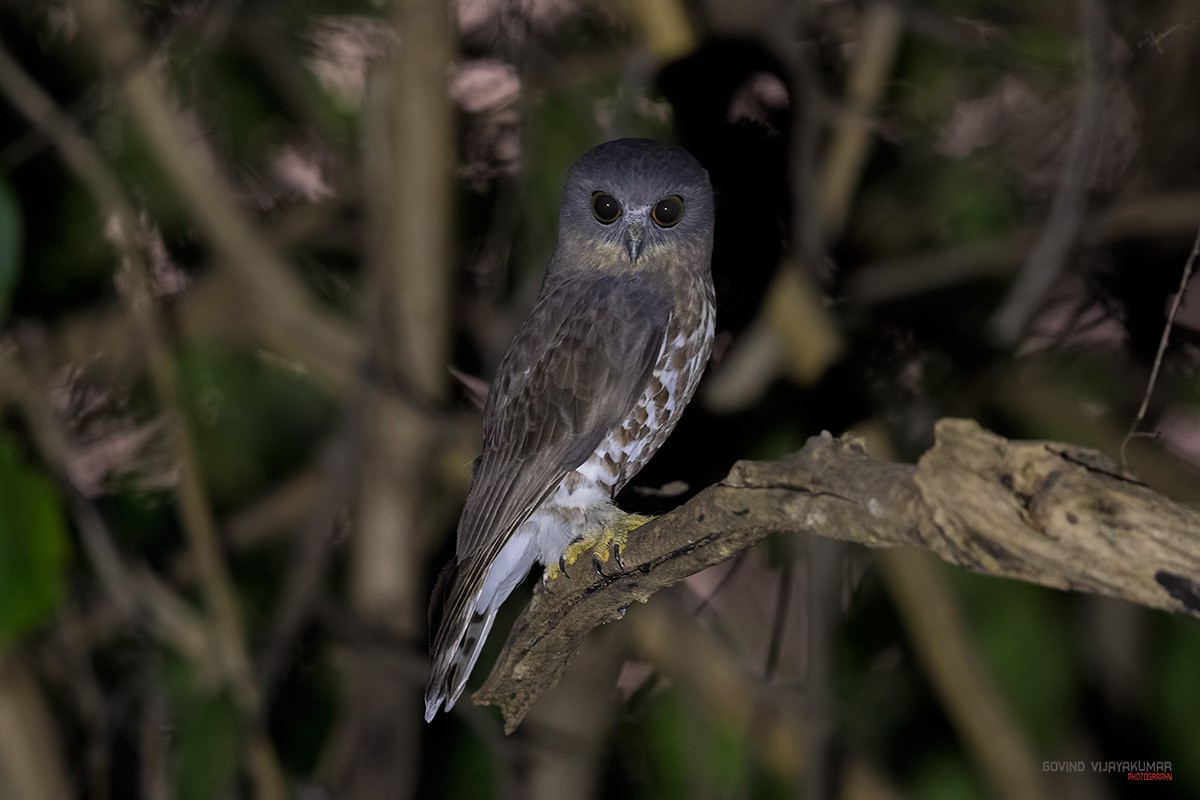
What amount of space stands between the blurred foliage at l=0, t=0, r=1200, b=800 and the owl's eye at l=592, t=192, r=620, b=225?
37.7 inches

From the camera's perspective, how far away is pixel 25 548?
271 cm

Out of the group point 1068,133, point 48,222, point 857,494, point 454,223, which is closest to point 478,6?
point 454,223

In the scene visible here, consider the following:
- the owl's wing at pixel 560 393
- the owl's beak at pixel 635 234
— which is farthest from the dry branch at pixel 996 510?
the owl's beak at pixel 635 234

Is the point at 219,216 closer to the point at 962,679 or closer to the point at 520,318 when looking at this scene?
the point at 520,318

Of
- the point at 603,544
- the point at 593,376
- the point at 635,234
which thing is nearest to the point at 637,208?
the point at 635,234

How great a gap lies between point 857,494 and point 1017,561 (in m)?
0.23

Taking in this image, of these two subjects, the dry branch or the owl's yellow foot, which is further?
the owl's yellow foot

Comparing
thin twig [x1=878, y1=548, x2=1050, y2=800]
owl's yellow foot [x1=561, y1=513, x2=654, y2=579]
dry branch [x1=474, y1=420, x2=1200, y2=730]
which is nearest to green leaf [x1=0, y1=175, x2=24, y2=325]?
owl's yellow foot [x1=561, y1=513, x2=654, y2=579]

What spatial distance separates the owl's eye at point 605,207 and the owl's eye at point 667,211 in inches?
3.7

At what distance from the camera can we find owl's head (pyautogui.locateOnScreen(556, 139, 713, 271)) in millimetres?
2656

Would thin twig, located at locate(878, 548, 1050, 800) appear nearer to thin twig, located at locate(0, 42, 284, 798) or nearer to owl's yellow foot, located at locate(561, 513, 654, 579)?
owl's yellow foot, located at locate(561, 513, 654, 579)

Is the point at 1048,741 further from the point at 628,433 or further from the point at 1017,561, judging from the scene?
the point at 1017,561

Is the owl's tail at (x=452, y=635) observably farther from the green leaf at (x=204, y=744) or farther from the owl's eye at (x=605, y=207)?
the green leaf at (x=204, y=744)

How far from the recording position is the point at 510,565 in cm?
286
